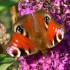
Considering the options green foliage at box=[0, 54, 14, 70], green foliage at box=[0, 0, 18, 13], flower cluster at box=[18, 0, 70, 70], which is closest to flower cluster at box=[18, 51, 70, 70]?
flower cluster at box=[18, 0, 70, 70]

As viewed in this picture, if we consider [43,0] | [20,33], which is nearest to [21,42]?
[20,33]

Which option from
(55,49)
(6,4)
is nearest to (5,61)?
(6,4)

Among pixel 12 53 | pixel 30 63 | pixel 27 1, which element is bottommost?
pixel 30 63

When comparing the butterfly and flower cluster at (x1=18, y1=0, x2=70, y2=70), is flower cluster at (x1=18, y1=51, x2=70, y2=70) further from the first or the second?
the butterfly

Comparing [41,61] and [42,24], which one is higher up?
[42,24]

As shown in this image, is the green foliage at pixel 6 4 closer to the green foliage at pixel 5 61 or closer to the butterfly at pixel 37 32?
the green foliage at pixel 5 61

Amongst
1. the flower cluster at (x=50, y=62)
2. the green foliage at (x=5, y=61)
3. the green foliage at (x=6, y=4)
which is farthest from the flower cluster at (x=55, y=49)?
the green foliage at (x=6, y=4)

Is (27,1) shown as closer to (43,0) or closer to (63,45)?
(43,0)
